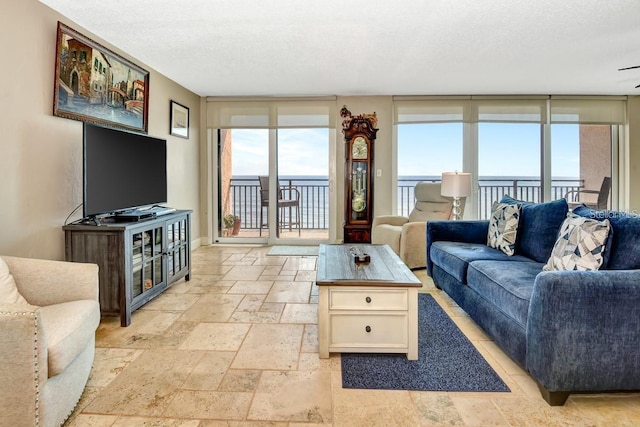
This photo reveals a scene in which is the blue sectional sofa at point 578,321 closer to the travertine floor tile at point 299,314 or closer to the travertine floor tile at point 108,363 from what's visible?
the travertine floor tile at point 299,314

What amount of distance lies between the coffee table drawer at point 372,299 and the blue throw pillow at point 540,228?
127cm

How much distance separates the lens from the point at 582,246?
6.43 ft

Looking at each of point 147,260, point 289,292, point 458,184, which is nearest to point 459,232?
point 458,184

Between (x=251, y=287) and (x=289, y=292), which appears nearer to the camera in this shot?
(x=289, y=292)

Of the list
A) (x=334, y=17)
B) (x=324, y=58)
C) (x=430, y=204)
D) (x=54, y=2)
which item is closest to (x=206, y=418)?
(x=334, y=17)

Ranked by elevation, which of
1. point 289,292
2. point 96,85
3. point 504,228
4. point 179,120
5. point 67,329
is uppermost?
point 179,120

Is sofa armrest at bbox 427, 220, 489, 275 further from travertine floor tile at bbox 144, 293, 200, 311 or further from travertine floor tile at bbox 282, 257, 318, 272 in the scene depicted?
travertine floor tile at bbox 144, 293, 200, 311

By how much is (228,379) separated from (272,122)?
4342 millimetres

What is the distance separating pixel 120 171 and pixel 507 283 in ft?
9.48

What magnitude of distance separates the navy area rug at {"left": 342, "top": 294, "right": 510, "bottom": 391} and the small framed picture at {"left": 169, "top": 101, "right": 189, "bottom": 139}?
3859mm

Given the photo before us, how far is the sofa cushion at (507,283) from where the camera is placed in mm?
1877

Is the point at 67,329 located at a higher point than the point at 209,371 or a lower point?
higher

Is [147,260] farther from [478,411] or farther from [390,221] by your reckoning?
[390,221]

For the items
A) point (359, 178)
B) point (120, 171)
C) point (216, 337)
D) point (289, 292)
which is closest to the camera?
point (216, 337)
